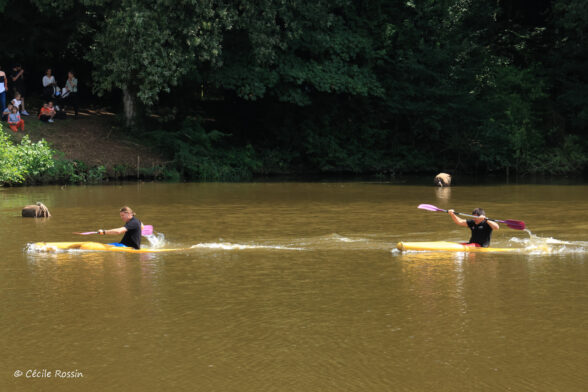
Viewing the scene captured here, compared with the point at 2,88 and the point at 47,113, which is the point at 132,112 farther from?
the point at 2,88

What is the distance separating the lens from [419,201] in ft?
80.7

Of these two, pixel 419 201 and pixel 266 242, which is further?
pixel 419 201

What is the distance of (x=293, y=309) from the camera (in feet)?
35.4

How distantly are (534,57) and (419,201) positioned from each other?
20.8 meters

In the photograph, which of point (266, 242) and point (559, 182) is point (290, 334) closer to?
point (266, 242)

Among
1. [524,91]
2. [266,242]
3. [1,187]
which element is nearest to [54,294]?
[266,242]

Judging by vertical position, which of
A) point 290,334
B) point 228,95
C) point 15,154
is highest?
point 228,95

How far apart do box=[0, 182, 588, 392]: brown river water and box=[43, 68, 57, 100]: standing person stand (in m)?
13.9

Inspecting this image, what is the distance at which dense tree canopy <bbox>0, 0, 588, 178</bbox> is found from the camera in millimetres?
33500

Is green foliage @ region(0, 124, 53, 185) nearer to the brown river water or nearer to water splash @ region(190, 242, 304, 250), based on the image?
the brown river water

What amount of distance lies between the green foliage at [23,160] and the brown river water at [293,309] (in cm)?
663

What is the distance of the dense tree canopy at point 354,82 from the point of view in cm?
3350

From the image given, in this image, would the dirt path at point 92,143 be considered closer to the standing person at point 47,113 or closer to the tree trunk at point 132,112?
the standing person at point 47,113

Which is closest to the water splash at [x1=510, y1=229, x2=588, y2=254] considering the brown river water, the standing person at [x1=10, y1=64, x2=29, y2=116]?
the brown river water
